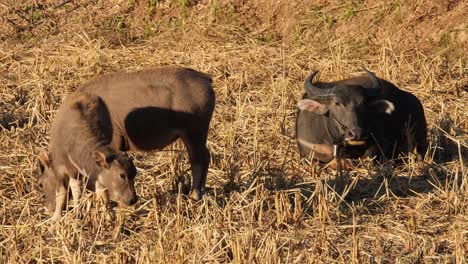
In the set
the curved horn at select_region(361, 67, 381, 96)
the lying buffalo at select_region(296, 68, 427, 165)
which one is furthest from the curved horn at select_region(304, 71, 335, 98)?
the curved horn at select_region(361, 67, 381, 96)

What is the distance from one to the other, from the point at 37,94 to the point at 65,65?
154cm

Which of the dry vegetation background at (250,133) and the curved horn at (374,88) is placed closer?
the dry vegetation background at (250,133)

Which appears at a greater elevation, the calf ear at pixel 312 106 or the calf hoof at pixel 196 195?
the calf hoof at pixel 196 195

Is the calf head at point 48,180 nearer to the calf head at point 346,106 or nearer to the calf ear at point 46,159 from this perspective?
the calf ear at point 46,159

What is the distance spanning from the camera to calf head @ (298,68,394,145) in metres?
10.3

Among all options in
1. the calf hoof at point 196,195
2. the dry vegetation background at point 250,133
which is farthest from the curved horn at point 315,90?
the calf hoof at point 196,195

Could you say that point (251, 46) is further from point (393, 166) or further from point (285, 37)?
point (393, 166)

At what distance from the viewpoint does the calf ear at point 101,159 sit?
26.0 ft

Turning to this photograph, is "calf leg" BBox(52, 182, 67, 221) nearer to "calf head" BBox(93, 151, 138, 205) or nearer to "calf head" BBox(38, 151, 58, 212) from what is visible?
"calf head" BBox(38, 151, 58, 212)

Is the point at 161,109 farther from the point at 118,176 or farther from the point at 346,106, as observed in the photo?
the point at 346,106

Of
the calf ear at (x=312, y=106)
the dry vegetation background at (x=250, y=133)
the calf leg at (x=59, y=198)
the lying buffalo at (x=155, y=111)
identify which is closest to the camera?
the dry vegetation background at (x=250, y=133)

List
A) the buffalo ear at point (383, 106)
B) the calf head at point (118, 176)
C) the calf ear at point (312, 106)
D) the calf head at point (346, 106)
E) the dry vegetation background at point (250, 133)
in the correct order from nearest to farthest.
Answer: the dry vegetation background at point (250, 133) < the calf head at point (118, 176) < the calf head at point (346, 106) < the buffalo ear at point (383, 106) < the calf ear at point (312, 106)

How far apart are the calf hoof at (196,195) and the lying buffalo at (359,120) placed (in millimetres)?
1971

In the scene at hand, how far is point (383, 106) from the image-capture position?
10.6 meters
